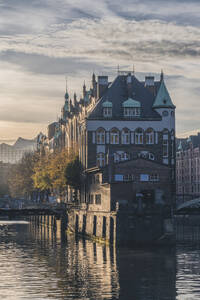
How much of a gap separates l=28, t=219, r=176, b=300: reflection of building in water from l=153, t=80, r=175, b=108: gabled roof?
42.1 metres

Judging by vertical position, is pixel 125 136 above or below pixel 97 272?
above

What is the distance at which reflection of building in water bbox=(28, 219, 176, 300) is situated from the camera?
66.8 m

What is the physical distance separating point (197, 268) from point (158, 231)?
26.7 meters

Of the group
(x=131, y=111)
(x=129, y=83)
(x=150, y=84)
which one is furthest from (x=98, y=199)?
(x=150, y=84)

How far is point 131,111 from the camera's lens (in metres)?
145

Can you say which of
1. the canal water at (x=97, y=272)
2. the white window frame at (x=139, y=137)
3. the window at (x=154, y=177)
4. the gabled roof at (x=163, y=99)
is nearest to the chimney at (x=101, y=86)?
the gabled roof at (x=163, y=99)

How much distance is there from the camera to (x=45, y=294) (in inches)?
2576

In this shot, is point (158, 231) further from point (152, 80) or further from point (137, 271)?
point (152, 80)

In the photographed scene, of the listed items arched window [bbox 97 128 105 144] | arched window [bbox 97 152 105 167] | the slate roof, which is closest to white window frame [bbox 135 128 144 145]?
the slate roof

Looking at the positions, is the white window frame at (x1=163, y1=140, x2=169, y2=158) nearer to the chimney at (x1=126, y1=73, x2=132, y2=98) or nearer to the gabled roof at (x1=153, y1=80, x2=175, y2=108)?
the gabled roof at (x1=153, y1=80, x2=175, y2=108)

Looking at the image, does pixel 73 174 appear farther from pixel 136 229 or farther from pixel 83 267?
pixel 83 267

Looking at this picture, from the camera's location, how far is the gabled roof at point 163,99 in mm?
146000

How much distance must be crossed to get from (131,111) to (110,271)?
6737 cm

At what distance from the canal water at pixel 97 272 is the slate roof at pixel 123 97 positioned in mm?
36630
